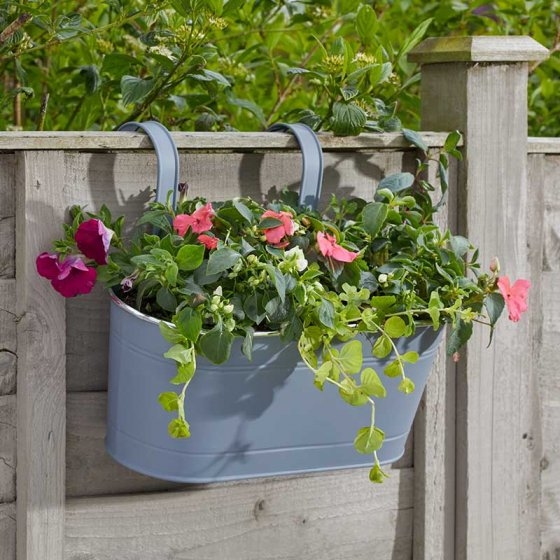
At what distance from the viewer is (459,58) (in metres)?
1.59

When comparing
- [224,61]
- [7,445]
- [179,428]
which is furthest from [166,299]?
[224,61]

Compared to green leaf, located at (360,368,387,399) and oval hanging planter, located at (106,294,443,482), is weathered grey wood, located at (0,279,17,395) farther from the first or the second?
green leaf, located at (360,368,387,399)

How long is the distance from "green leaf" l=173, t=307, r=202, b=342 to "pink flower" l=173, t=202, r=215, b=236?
5.2 inches

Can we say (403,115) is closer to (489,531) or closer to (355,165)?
(355,165)

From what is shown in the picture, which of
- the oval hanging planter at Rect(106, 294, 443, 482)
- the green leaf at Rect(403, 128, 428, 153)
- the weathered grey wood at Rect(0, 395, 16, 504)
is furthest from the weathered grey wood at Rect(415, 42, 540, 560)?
the weathered grey wood at Rect(0, 395, 16, 504)

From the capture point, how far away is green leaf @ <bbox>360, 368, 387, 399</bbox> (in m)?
1.26

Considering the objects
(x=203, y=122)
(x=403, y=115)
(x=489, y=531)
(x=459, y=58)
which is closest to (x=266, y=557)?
(x=489, y=531)

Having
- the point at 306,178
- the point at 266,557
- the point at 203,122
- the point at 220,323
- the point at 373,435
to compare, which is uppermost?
the point at 203,122

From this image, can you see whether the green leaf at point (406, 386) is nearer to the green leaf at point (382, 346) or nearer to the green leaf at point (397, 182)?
the green leaf at point (382, 346)

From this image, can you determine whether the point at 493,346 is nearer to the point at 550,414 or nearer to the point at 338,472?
the point at 550,414

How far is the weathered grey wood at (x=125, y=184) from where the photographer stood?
1404mm

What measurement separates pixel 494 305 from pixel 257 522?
0.53 meters

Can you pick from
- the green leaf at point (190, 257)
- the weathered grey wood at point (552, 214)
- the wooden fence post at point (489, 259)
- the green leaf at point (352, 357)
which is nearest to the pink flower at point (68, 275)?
the green leaf at point (190, 257)

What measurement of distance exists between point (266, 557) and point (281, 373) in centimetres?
43
